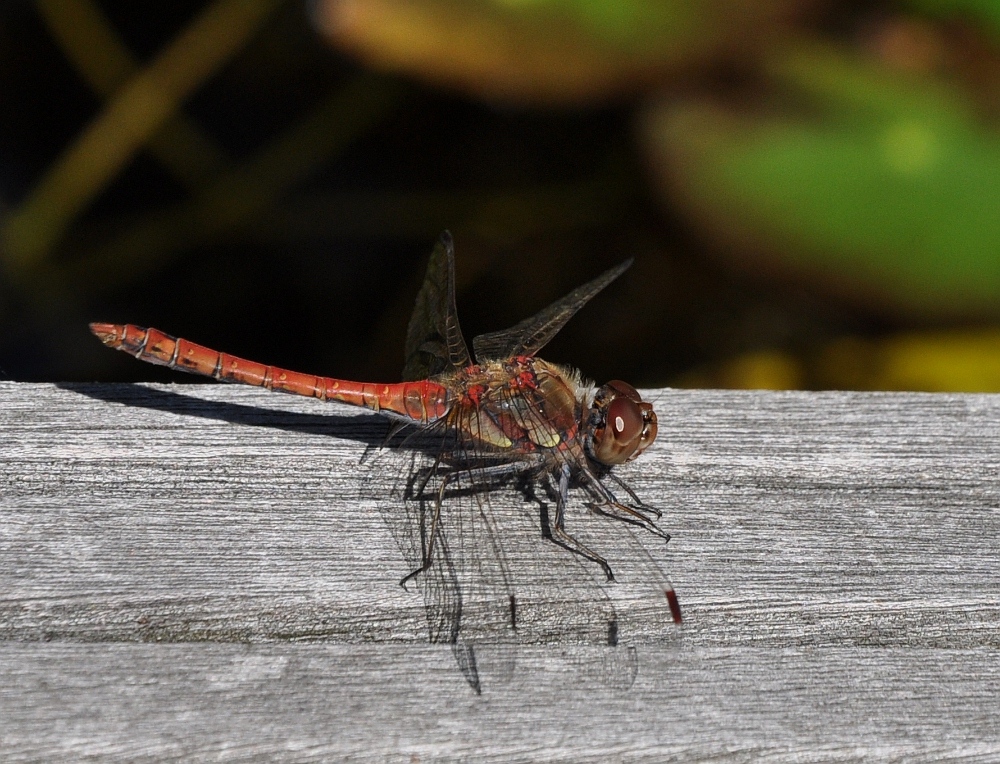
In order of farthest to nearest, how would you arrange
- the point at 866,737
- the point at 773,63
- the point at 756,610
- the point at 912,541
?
the point at 773,63, the point at 912,541, the point at 756,610, the point at 866,737

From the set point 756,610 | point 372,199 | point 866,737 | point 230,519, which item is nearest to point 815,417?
point 756,610

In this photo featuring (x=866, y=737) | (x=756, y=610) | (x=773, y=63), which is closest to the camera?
(x=866, y=737)

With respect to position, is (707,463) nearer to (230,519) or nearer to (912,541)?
(912,541)

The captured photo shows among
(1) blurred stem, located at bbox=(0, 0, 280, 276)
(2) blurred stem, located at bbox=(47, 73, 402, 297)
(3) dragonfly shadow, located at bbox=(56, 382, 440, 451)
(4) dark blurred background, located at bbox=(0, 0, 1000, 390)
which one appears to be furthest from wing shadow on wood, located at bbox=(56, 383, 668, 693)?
(1) blurred stem, located at bbox=(0, 0, 280, 276)

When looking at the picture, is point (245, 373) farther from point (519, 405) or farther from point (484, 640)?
point (484, 640)

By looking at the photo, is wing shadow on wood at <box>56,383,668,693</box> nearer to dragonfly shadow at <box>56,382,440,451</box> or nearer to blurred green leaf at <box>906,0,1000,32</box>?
dragonfly shadow at <box>56,382,440,451</box>

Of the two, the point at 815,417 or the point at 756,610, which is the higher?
the point at 815,417

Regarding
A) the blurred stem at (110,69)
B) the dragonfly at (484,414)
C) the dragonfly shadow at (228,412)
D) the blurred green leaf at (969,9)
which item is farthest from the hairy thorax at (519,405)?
the blurred stem at (110,69)

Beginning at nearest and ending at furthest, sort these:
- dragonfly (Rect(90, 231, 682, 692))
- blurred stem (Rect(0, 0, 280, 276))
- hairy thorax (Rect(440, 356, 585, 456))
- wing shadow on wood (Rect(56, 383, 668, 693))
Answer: wing shadow on wood (Rect(56, 383, 668, 693))
dragonfly (Rect(90, 231, 682, 692))
hairy thorax (Rect(440, 356, 585, 456))
blurred stem (Rect(0, 0, 280, 276))
